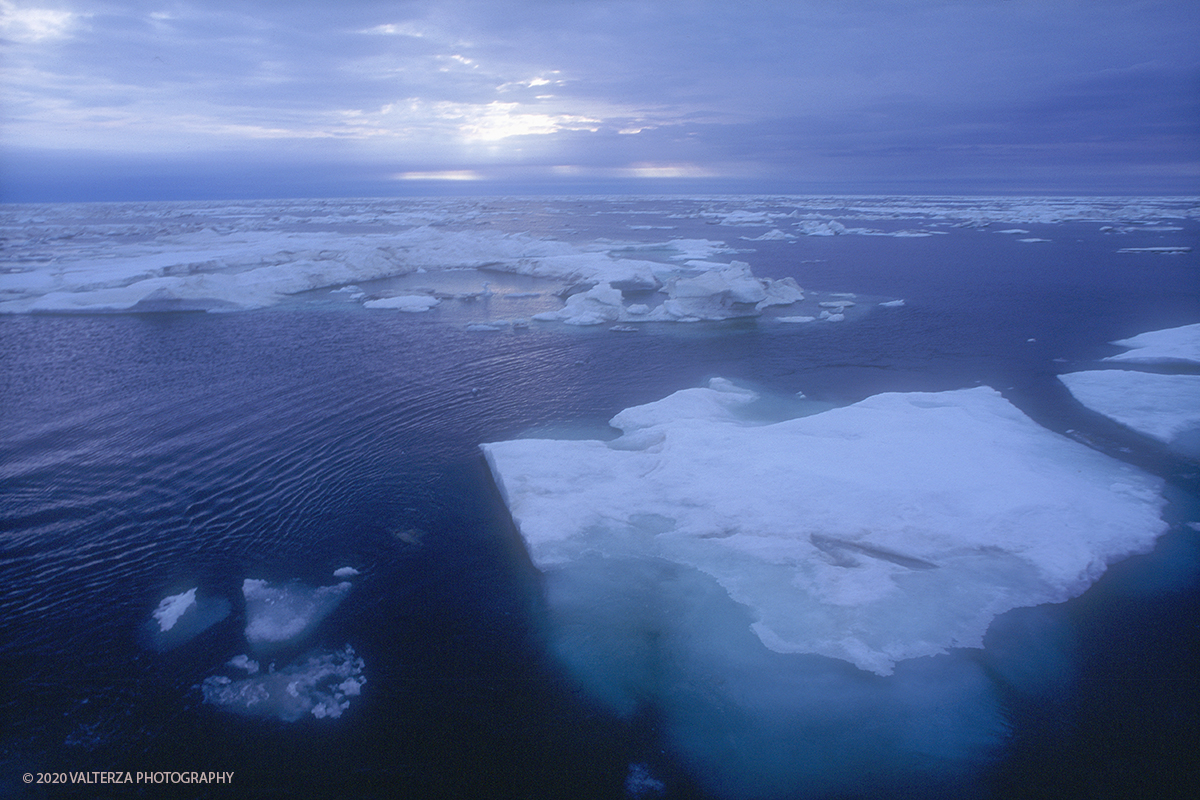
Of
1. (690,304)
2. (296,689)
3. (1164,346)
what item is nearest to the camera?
(296,689)

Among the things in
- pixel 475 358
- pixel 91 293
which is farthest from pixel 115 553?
pixel 91 293

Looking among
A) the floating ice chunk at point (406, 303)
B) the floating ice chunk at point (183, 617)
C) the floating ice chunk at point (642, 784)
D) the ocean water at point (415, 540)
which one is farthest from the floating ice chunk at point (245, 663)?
the floating ice chunk at point (406, 303)

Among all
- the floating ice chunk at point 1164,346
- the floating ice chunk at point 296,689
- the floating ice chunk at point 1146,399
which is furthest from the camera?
the floating ice chunk at point 1164,346

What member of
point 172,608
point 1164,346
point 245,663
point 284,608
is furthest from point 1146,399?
point 172,608

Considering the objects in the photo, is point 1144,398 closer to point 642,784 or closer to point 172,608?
point 642,784

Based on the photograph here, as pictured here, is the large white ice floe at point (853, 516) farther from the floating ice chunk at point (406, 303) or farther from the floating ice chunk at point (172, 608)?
the floating ice chunk at point (406, 303)

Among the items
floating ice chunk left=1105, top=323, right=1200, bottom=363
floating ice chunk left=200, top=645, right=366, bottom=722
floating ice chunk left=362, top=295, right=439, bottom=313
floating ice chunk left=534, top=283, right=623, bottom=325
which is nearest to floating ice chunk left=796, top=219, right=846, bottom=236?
floating ice chunk left=534, top=283, right=623, bottom=325
